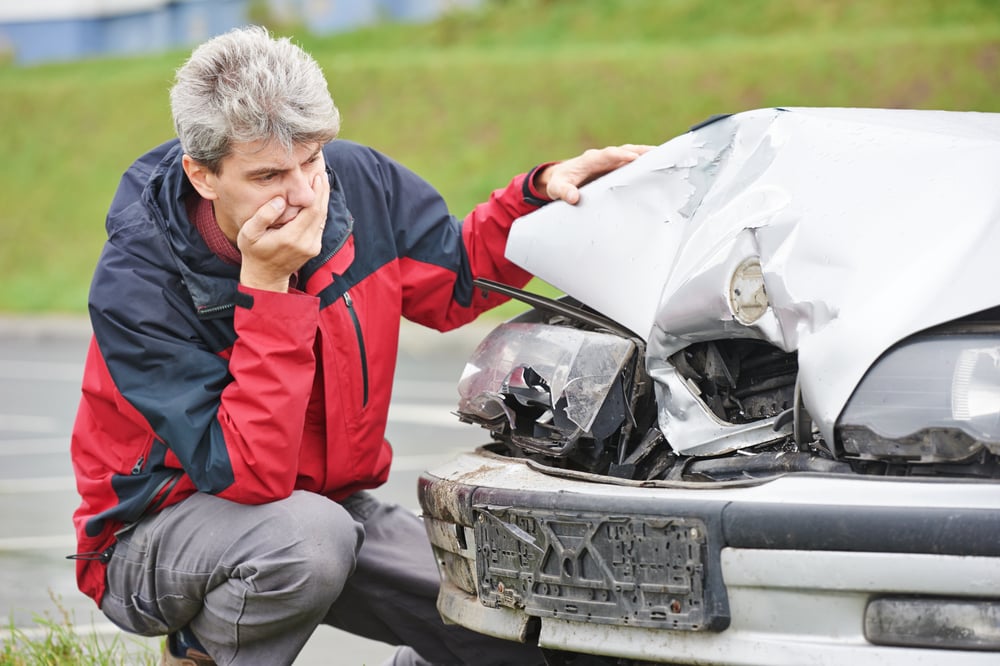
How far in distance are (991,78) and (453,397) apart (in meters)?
10.8

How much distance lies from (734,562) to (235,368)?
3.93ft

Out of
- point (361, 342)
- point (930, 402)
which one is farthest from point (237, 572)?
point (930, 402)

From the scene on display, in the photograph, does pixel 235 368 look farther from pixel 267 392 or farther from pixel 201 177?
pixel 201 177

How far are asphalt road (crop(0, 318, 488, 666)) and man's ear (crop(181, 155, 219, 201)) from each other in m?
1.44

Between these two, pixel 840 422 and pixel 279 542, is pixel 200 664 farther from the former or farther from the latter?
pixel 840 422

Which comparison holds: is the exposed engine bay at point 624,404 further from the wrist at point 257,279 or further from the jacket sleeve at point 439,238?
the wrist at point 257,279

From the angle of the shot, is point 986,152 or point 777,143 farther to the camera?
point 777,143

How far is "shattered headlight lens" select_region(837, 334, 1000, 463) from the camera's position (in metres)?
2.28

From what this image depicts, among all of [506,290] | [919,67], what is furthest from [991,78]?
[506,290]

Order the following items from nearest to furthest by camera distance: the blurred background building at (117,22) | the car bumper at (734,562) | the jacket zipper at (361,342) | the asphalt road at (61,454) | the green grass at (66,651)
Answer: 1. the car bumper at (734,562)
2. the jacket zipper at (361,342)
3. the green grass at (66,651)
4. the asphalt road at (61,454)
5. the blurred background building at (117,22)

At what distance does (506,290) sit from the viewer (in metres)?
3.26

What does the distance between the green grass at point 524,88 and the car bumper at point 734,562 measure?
14685mm

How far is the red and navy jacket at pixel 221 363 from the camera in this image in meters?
2.91

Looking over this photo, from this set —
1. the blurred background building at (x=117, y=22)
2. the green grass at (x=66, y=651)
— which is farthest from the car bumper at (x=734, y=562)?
the blurred background building at (x=117, y=22)
